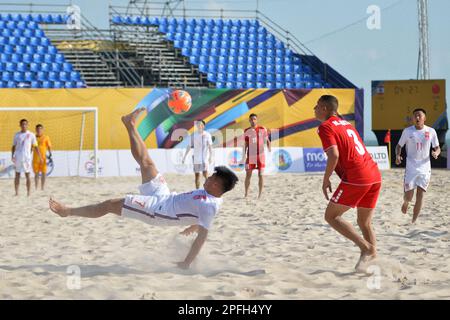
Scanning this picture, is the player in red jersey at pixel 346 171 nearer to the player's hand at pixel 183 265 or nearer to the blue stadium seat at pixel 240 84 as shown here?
the player's hand at pixel 183 265

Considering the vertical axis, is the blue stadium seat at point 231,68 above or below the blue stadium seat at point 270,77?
above

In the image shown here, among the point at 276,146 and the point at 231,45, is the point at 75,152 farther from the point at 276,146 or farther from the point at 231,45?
the point at 231,45

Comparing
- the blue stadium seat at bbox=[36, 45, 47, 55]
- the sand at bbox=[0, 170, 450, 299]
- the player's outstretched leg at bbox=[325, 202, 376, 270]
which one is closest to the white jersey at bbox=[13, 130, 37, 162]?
the sand at bbox=[0, 170, 450, 299]

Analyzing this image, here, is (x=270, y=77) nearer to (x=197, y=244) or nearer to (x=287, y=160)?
(x=287, y=160)

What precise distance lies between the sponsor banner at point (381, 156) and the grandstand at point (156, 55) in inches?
164

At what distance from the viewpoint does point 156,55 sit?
2647 centimetres

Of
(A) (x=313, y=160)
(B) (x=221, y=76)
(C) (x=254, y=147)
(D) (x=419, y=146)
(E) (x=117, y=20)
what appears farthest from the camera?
(E) (x=117, y=20)

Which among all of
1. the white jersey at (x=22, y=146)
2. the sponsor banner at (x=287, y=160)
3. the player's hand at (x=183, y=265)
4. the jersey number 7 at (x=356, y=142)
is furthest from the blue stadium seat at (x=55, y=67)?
the jersey number 7 at (x=356, y=142)

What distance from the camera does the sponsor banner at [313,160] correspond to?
21562 mm

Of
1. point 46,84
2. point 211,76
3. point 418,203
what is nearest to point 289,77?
point 211,76

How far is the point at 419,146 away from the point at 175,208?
15.3 ft

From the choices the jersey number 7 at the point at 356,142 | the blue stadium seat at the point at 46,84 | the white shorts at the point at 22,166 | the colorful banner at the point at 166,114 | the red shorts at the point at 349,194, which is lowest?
the red shorts at the point at 349,194

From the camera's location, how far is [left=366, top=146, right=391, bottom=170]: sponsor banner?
22766 millimetres

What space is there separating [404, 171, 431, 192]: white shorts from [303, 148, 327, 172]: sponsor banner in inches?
488
